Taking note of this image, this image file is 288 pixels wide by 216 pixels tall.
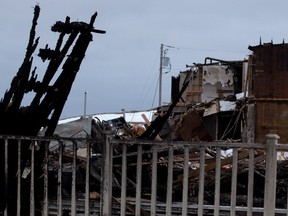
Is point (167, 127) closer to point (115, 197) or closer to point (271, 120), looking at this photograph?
point (271, 120)

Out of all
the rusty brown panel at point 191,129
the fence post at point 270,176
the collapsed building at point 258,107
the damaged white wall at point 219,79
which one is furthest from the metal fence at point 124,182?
the damaged white wall at point 219,79

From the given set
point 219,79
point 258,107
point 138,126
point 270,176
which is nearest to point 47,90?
point 270,176

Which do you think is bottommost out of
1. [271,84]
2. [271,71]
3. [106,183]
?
[106,183]

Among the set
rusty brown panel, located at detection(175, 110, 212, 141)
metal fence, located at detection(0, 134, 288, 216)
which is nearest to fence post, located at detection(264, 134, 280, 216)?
metal fence, located at detection(0, 134, 288, 216)

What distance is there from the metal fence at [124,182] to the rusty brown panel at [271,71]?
24.8ft

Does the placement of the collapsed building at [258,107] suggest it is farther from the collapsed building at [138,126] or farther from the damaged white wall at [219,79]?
the damaged white wall at [219,79]

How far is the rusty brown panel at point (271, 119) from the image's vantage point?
45.5ft

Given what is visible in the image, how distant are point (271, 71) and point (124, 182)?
10433mm

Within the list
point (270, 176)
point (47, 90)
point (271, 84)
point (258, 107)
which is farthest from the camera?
point (258, 107)

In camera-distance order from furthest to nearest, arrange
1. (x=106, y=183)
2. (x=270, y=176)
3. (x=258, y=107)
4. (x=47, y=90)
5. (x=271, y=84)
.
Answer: (x=258, y=107)
(x=271, y=84)
(x=47, y=90)
(x=106, y=183)
(x=270, y=176)

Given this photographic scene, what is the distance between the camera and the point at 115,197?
18.3 feet

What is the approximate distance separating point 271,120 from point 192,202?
8.93 m

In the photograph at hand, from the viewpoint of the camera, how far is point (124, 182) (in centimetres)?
439

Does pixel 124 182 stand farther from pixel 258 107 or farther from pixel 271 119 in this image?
pixel 271 119
